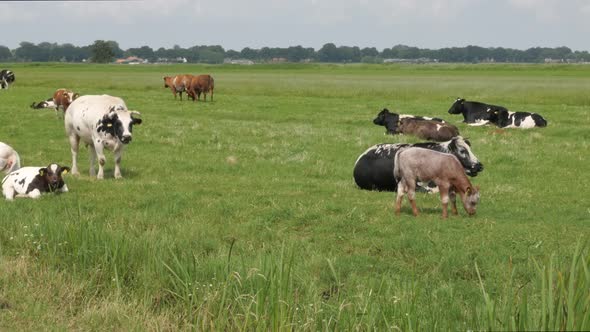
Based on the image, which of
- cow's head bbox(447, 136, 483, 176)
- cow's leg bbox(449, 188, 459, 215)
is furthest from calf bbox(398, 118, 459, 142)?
cow's leg bbox(449, 188, 459, 215)

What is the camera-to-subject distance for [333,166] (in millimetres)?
17469

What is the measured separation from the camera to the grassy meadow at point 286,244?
661 centimetres

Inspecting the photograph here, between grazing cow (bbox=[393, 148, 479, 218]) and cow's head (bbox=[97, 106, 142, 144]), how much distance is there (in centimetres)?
650

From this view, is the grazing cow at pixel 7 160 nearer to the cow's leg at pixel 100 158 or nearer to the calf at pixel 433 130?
the cow's leg at pixel 100 158

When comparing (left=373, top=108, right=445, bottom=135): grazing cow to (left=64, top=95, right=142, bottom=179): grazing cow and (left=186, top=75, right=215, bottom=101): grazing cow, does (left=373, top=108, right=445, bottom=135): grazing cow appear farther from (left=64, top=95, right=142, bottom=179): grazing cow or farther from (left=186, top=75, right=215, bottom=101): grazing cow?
(left=186, top=75, right=215, bottom=101): grazing cow

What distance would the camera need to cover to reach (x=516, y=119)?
26938 millimetres

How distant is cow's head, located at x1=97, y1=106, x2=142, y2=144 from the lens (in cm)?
1548

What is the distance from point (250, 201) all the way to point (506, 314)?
8.03 m

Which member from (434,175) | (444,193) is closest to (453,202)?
(444,193)

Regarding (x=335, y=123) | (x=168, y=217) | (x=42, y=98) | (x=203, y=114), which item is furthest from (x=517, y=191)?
(x=42, y=98)

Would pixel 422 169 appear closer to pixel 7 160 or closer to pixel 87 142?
pixel 87 142

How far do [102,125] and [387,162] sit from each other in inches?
249

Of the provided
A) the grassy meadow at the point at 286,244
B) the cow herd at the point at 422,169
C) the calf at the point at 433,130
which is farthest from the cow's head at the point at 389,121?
the cow herd at the point at 422,169

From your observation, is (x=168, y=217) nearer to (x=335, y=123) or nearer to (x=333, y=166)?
(x=333, y=166)
